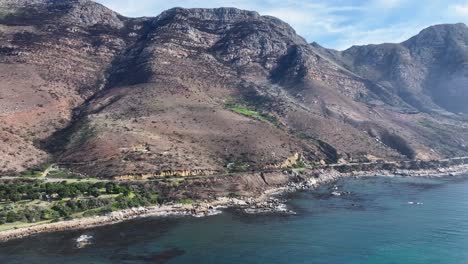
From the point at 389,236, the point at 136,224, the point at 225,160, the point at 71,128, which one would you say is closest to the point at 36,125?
the point at 71,128

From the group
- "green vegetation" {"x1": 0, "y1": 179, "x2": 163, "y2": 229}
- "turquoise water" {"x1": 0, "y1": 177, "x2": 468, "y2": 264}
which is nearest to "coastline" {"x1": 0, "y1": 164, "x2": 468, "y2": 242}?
"green vegetation" {"x1": 0, "y1": 179, "x2": 163, "y2": 229}

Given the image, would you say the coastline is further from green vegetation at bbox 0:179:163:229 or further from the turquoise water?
the turquoise water

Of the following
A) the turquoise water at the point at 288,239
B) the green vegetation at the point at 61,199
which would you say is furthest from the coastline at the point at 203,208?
the turquoise water at the point at 288,239

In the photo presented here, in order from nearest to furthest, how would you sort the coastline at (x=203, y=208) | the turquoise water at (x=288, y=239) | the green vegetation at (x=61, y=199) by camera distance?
the turquoise water at (x=288, y=239) < the coastline at (x=203, y=208) < the green vegetation at (x=61, y=199)

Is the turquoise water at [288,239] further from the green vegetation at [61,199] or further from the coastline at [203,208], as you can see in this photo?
Answer: the green vegetation at [61,199]

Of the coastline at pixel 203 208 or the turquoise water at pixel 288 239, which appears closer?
the turquoise water at pixel 288 239

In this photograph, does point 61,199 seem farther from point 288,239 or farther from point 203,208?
point 288,239
